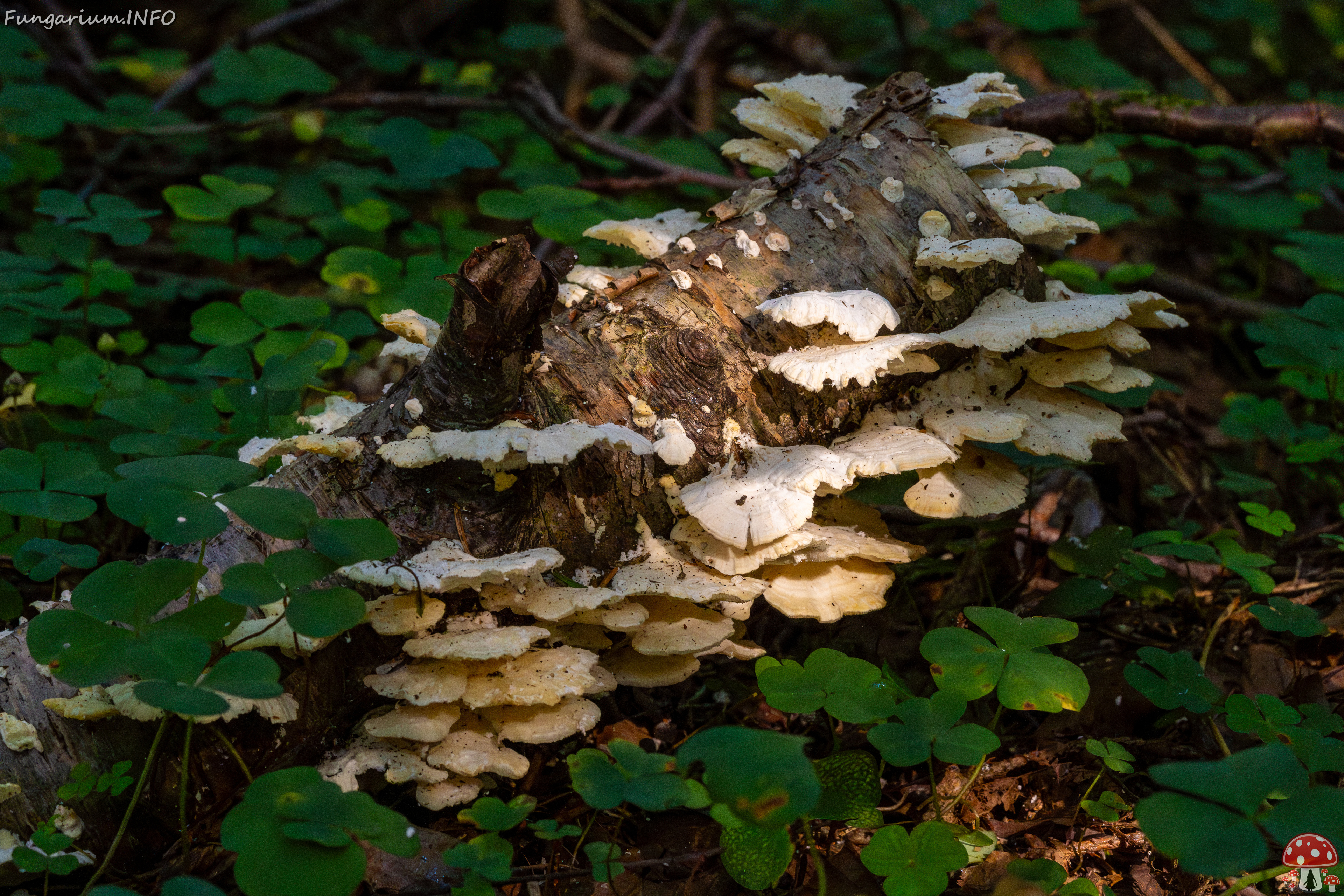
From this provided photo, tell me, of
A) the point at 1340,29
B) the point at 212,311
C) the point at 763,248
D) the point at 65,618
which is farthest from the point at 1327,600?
the point at 1340,29

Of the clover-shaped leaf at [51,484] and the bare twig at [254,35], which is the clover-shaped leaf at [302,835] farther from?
the bare twig at [254,35]

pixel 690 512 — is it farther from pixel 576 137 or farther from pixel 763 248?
pixel 576 137

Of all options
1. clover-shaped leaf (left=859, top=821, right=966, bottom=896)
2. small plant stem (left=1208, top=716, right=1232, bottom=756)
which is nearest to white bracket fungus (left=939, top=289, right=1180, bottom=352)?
small plant stem (left=1208, top=716, right=1232, bottom=756)

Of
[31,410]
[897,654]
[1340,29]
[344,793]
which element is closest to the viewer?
[344,793]

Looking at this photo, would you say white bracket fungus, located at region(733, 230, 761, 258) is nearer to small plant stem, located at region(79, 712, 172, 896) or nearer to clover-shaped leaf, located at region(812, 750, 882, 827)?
clover-shaped leaf, located at region(812, 750, 882, 827)

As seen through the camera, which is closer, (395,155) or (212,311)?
(212,311)

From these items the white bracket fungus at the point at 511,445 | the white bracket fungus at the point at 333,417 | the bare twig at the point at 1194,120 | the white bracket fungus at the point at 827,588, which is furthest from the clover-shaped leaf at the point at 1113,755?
the bare twig at the point at 1194,120

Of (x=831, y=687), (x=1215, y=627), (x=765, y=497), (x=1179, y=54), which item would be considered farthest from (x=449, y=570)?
(x=1179, y=54)

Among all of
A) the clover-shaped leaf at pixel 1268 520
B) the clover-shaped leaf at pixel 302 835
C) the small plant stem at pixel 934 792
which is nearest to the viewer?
the clover-shaped leaf at pixel 302 835
